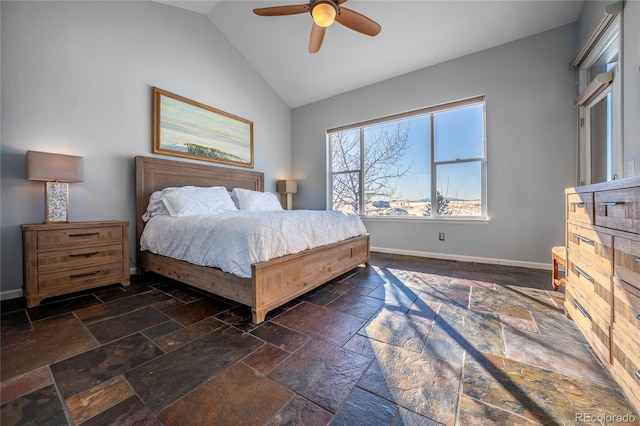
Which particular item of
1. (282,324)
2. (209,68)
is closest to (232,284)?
(282,324)

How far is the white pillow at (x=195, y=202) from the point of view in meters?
2.84

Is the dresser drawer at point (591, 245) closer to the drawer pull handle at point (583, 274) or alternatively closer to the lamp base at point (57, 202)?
the drawer pull handle at point (583, 274)

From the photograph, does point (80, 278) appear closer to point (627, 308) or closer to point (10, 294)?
point (10, 294)

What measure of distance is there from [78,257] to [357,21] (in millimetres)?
3494

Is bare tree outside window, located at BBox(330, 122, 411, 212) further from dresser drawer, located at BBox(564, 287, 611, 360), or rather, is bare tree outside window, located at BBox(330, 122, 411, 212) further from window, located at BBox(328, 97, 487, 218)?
dresser drawer, located at BBox(564, 287, 611, 360)

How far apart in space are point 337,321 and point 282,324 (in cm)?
40

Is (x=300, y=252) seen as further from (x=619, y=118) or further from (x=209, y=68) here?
(x=209, y=68)

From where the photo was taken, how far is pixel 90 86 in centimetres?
268

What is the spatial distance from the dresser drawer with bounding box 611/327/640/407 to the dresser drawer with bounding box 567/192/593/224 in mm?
640

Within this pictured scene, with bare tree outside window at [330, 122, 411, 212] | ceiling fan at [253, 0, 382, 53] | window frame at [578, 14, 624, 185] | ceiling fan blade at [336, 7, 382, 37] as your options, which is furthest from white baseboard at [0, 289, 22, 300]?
window frame at [578, 14, 624, 185]

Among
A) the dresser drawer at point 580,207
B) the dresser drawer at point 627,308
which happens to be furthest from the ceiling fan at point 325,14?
the dresser drawer at point 627,308

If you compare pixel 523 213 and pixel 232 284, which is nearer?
pixel 232 284

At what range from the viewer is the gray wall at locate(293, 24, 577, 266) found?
2.96 m

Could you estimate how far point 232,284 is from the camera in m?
1.92
